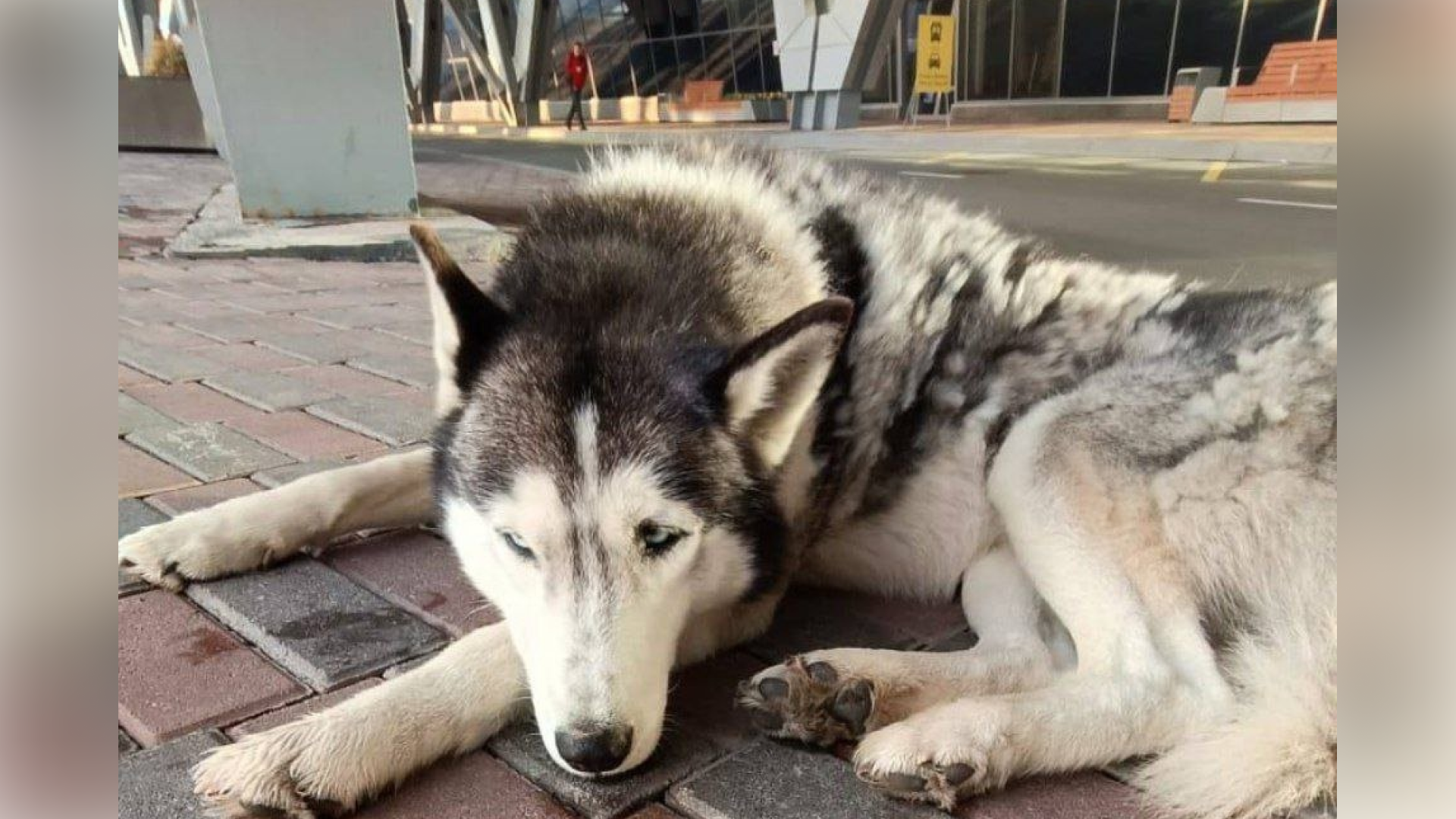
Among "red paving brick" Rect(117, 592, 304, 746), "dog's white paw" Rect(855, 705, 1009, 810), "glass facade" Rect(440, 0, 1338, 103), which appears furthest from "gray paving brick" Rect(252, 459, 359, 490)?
"glass facade" Rect(440, 0, 1338, 103)

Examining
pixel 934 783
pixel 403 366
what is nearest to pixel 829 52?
pixel 403 366

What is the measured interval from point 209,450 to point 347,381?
994mm

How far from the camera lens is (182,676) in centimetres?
203

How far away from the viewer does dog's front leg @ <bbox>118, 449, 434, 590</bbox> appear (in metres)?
2.40

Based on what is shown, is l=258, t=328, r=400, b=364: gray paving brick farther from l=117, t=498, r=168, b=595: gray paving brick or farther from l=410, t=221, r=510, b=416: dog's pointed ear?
l=410, t=221, r=510, b=416: dog's pointed ear

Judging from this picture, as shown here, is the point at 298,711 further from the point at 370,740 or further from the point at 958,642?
the point at 958,642

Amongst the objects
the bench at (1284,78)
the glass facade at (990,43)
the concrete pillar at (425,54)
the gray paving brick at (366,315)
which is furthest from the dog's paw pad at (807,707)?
the concrete pillar at (425,54)

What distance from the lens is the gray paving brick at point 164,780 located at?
5.33 ft

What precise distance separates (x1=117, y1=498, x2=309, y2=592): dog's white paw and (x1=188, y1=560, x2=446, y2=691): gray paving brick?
1.5 inches
